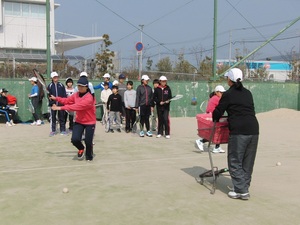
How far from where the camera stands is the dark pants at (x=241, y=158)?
18.2 ft

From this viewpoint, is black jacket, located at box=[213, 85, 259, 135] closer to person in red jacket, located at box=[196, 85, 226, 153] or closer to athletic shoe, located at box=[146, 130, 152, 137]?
person in red jacket, located at box=[196, 85, 226, 153]

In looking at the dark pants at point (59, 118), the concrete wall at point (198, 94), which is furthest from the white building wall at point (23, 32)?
the dark pants at point (59, 118)

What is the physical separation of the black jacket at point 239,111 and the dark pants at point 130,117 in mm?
7429

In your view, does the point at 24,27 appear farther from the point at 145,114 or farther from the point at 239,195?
the point at 239,195

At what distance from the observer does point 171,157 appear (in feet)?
29.1

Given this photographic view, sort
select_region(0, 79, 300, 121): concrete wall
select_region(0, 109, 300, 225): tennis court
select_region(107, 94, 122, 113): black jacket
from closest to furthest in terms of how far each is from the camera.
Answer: select_region(0, 109, 300, 225): tennis court → select_region(107, 94, 122, 113): black jacket → select_region(0, 79, 300, 121): concrete wall

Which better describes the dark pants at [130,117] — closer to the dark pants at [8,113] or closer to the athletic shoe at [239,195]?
the dark pants at [8,113]

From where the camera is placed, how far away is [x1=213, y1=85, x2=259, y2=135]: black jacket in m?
5.55

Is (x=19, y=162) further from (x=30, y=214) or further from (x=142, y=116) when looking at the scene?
(x=142, y=116)

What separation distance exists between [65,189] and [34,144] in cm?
483

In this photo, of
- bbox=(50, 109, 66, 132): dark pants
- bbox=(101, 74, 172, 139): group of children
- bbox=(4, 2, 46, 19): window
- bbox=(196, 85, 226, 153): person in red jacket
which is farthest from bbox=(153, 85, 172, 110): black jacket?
bbox=(4, 2, 46, 19): window

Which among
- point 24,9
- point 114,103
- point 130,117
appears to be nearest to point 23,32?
point 24,9

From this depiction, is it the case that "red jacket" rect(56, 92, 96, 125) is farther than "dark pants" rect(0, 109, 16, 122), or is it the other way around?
"dark pants" rect(0, 109, 16, 122)

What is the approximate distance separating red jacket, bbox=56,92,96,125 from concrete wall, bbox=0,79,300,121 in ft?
23.8
